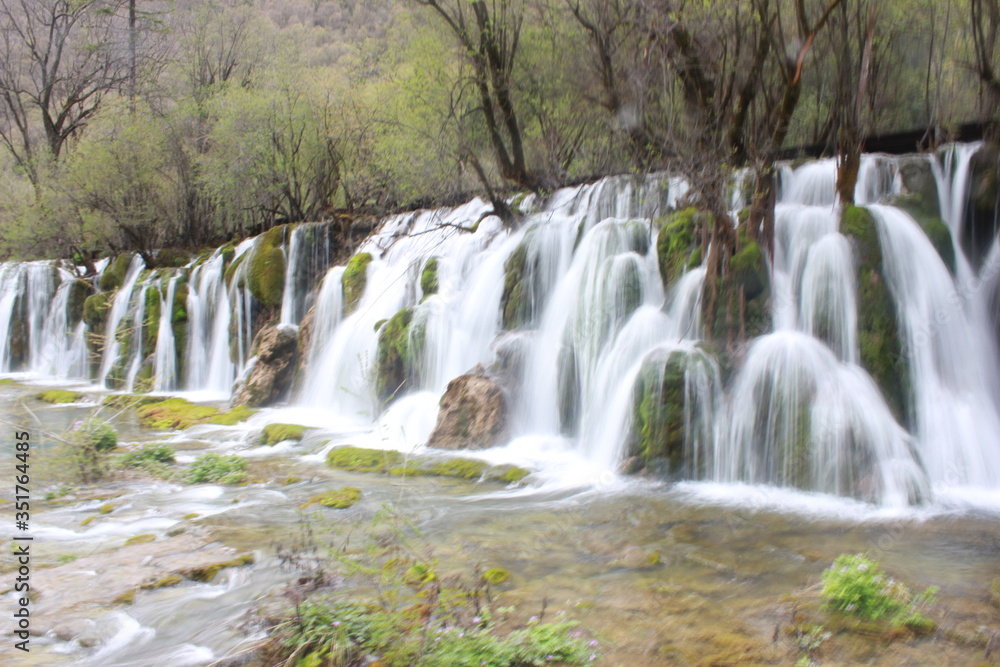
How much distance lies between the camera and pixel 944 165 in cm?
1013

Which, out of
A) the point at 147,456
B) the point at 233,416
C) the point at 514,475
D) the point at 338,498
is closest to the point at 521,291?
the point at 514,475

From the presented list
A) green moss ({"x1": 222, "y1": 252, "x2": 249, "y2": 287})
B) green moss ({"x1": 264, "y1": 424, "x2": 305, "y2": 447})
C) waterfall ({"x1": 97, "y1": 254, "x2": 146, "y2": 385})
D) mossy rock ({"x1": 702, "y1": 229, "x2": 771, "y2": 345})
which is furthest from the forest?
green moss ({"x1": 264, "y1": 424, "x2": 305, "y2": 447})

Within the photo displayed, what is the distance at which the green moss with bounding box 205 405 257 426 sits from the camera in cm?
1405

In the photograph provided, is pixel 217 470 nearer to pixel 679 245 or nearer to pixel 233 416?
pixel 233 416

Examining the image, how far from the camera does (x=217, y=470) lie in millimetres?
9508

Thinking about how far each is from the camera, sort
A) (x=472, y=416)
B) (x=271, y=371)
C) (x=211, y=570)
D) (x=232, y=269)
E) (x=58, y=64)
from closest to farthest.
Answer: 1. (x=211, y=570)
2. (x=472, y=416)
3. (x=271, y=371)
4. (x=232, y=269)
5. (x=58, y=64)

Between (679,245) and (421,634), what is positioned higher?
(679,245)

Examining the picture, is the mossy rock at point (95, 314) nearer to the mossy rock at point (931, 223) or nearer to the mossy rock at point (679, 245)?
the mossy rock at point (679, 245)

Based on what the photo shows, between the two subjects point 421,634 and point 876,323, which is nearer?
point 421,634

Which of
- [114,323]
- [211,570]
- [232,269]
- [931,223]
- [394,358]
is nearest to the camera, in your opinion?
[211,570]

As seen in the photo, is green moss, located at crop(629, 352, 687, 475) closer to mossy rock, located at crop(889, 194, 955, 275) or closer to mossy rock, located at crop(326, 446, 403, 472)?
mossy rock, located at crop(326, 446, 403, 472)

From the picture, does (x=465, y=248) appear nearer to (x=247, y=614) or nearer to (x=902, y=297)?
(x=902, y=297)

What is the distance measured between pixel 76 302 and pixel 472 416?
21499 millimetres

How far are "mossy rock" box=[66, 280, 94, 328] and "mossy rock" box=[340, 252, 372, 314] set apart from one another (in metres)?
14.3
